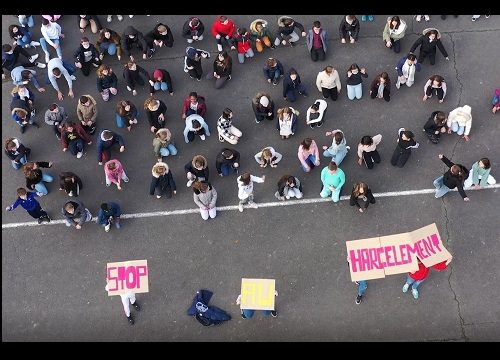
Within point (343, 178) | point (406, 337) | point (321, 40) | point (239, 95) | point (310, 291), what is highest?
point (321, 40)

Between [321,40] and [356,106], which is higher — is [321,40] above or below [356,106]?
above

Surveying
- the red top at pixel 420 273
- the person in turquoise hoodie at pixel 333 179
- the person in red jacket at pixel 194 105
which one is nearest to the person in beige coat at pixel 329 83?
the person in turquoise hoodie at pixel 333 179

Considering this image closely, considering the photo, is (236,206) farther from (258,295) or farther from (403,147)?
(403,147)

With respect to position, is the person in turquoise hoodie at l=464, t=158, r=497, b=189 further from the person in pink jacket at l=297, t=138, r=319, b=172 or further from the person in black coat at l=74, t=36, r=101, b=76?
the person in black coat at l=74, t=36, r=101, b=76

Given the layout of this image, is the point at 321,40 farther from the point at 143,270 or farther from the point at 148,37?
the point at 143,270

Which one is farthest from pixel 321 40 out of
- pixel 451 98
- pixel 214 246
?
pixel 214 246

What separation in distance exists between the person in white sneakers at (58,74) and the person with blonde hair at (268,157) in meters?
5.61

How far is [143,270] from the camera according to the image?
39.6ft

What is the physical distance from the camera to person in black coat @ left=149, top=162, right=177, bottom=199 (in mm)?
13438

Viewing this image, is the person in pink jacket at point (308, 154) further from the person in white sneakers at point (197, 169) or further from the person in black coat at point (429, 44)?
the person in black coat at point (429, 44)

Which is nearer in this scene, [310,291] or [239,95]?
[310,291]

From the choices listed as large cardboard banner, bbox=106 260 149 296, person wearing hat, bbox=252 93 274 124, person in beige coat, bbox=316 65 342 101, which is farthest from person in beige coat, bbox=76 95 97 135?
person in beige coat, bbox=316 65 342 101

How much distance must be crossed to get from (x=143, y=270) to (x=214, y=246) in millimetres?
2041

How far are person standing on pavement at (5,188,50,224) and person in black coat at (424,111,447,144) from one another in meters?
9.44
